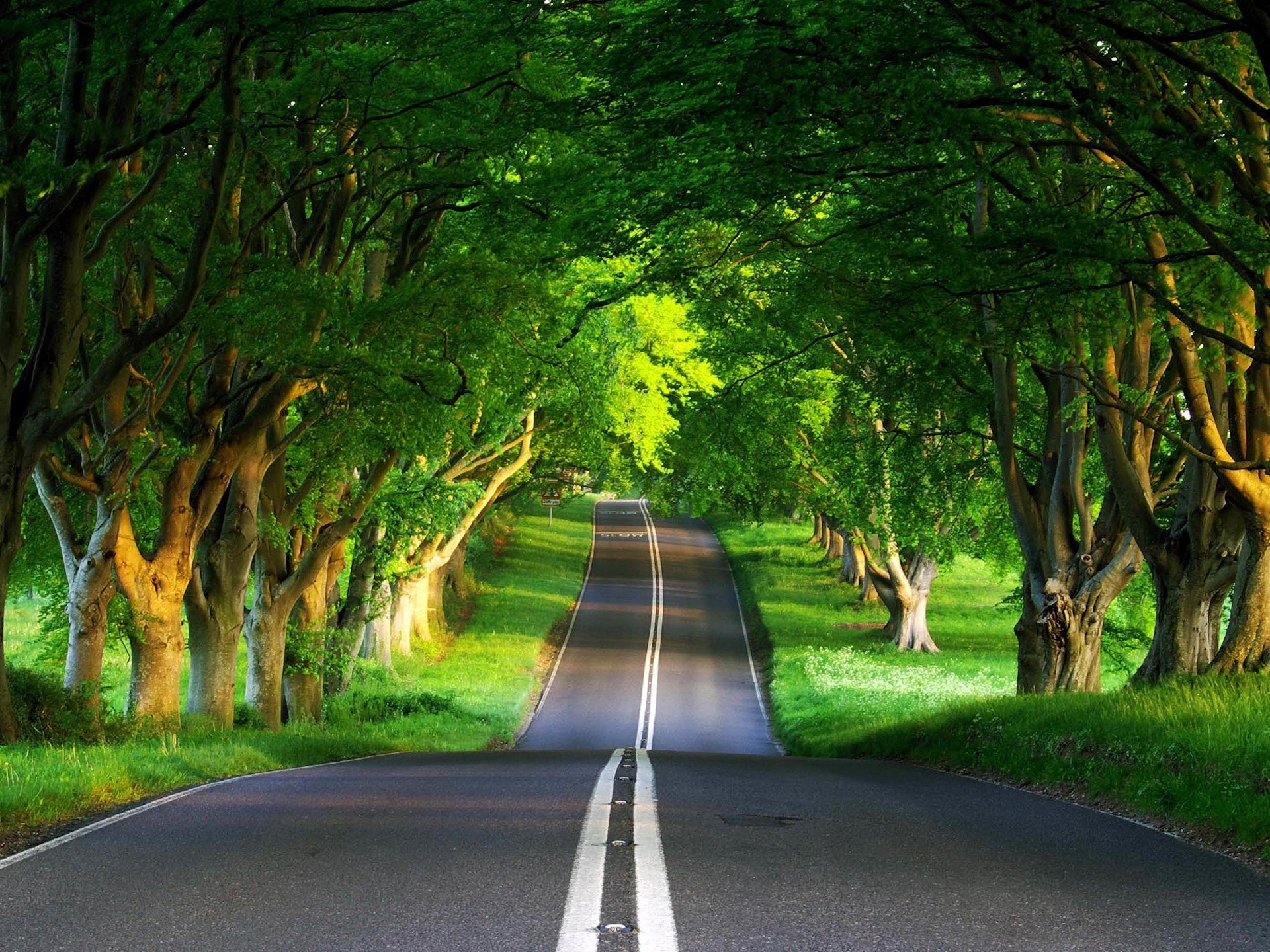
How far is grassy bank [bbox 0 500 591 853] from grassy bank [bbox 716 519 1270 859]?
23.6 ft

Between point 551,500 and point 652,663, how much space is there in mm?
21596

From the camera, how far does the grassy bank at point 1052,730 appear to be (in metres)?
9.23

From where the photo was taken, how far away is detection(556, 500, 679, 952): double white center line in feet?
15.8

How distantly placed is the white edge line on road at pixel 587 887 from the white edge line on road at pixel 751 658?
19112 millimetres

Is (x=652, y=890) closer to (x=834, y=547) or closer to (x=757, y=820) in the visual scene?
(x=757, y=820)

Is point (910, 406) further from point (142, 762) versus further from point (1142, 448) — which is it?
point (142, 762)

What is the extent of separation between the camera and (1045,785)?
12.1 metres

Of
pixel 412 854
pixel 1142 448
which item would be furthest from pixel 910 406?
pixel 412 854

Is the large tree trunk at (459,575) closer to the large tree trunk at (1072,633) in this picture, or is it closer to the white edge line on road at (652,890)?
the large tree trunk at (1072,633)

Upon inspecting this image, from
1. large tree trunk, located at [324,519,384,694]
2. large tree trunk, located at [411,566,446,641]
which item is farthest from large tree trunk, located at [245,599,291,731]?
large tree trunk, located at [411,566,446,641]

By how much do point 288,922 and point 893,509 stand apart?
19.9 m

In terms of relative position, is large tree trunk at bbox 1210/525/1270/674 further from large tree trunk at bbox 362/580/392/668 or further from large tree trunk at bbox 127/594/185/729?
large tree trunk at bbox 362/580/392/668

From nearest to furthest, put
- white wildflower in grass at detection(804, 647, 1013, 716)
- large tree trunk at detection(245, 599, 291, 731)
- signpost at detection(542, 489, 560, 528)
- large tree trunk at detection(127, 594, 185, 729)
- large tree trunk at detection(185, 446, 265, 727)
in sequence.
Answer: large tree trunk at detection(127, 594, 185, 729) < large tree trunk at detection(185, 446, 265, 727) < large tree trunk at detection(245, 599, 291, 731) < white wildflower in grass at detection(804, 647, 1013, 716) < signpost at detection(542, 489, 560, 528)

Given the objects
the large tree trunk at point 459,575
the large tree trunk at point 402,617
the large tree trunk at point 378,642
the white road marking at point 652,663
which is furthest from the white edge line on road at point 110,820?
the large tree trunk at point 459,575
